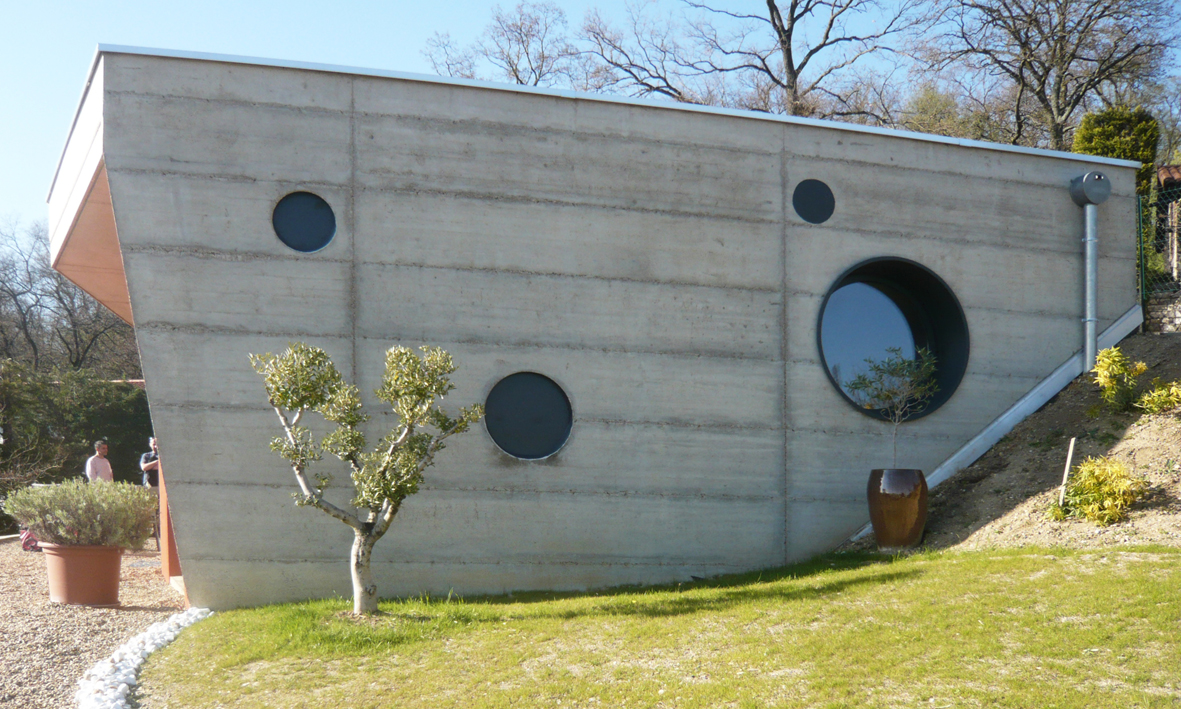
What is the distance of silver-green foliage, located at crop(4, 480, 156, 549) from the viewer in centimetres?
897

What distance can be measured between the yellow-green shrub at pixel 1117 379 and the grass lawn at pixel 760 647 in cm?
287

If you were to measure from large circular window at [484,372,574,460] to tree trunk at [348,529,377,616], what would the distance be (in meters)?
1.91

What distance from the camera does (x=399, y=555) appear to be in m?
8.49

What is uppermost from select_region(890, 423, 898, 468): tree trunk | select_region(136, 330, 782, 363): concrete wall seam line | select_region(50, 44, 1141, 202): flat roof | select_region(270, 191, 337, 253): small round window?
select_region(50, 44, 1141, 202): flat roof

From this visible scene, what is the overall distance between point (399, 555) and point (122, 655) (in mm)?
2500

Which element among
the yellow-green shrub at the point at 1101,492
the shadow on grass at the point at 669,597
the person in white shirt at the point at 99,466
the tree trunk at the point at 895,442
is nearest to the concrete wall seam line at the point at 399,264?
the tree trunk at the point at 895,442

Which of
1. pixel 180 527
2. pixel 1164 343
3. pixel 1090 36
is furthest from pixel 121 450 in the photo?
pixel 1090 36

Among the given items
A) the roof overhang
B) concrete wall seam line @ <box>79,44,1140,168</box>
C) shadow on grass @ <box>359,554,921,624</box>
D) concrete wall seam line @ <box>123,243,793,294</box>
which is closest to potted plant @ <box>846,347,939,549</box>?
shadow on grass @ <box>359,554,921,624</box>

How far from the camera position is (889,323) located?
1054 cm

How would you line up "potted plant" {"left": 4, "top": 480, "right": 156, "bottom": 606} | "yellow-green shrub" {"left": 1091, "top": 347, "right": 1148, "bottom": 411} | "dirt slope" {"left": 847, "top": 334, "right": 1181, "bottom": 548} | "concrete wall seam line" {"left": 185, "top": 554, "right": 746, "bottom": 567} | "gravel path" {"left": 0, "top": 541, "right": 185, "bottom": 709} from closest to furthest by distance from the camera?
"gravel path" {"left": 0, "top": 541, "right": 185, "bottom": 709}
"dirt slope" {"left": 847, "top": 334, "right": 1181, "bottom": 548}
"concrete wall seam line" {"left": 185, "top": 554, "right": 746, "bottom": 567}
"potted plant" {"left": 4, "top": 480, "right": 156, "bottom": 606}
"yellow-green shrub" {"left": 1091, "top": 347, "right": 1148, "bottom": 411}

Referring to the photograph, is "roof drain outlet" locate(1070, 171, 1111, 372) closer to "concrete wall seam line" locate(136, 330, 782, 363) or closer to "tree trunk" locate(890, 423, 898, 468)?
"tree trunk" locate(890, 423, 898, 468)

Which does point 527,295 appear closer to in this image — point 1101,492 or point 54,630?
point 54,630

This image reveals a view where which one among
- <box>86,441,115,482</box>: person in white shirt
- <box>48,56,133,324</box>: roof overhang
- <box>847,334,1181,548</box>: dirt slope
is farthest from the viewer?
<box>86,441,115,482</box>: person in white shirt

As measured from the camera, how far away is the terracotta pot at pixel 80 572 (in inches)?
353
